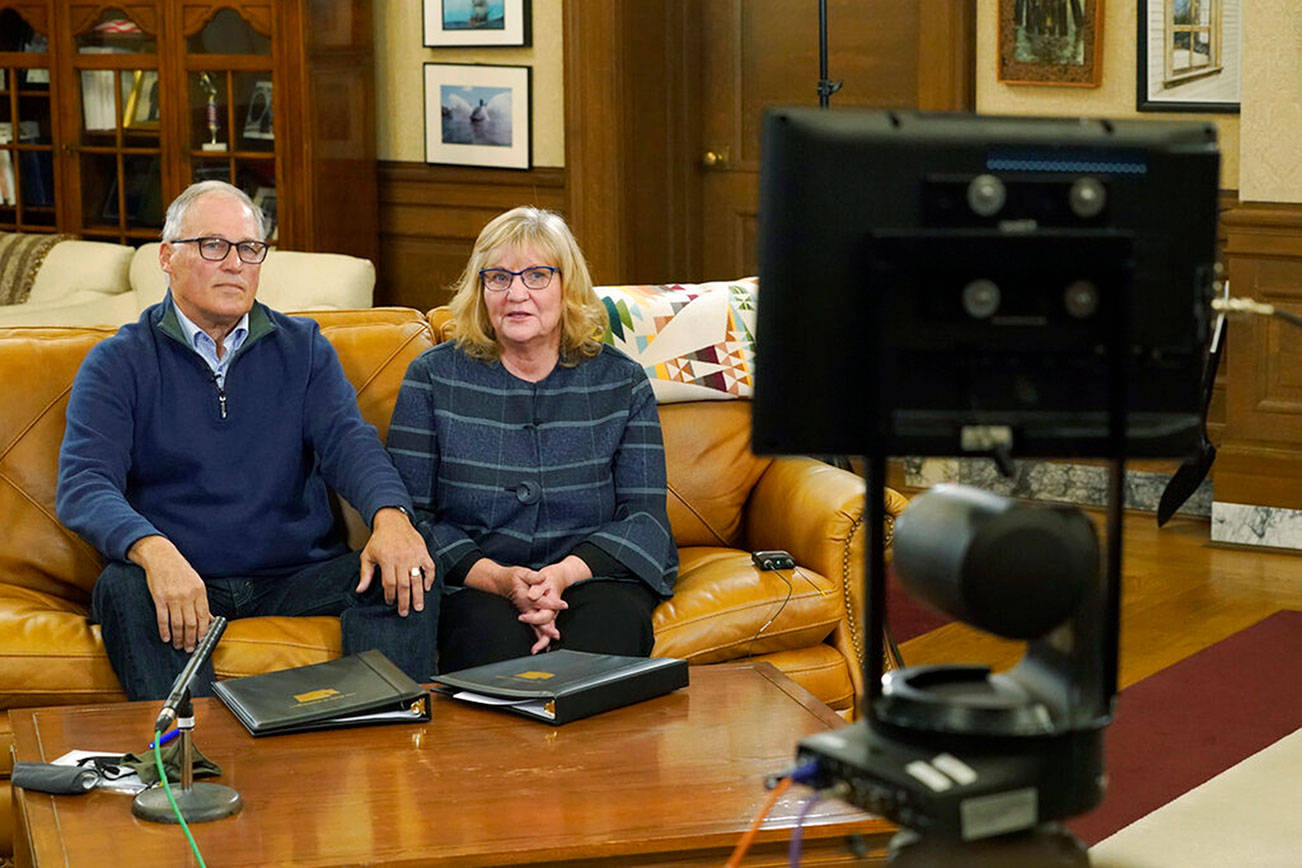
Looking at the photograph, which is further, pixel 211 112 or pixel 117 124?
pixel 117 124

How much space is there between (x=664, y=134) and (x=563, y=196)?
450mm

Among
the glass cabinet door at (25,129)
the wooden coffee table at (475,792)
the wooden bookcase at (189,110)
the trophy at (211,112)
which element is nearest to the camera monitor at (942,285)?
the wooden coffee table at (475,792)

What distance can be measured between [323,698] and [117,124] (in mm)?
4939

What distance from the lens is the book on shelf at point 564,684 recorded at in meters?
2.43

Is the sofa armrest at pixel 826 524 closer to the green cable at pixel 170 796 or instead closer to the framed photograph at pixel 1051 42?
the green cable at pixel 170 796

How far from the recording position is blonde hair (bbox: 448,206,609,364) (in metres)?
3.19

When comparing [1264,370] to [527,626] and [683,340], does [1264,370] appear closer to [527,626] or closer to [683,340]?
[683,340]

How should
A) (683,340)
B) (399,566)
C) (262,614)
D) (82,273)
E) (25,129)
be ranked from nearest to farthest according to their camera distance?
(399,566), (262,614), (683,340), (82,273), (25,129)

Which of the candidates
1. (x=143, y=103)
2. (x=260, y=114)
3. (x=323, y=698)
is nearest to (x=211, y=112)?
(x=260, y=114)

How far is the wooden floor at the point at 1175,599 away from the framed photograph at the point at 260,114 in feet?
11.1

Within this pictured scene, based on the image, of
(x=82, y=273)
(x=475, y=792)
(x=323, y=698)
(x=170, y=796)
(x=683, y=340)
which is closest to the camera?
(x=170, y=796)

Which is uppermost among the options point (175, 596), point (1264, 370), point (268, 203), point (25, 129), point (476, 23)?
point (476, 23)

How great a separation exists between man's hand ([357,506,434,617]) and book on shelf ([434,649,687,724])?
12.9 inches

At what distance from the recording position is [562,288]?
321cm
